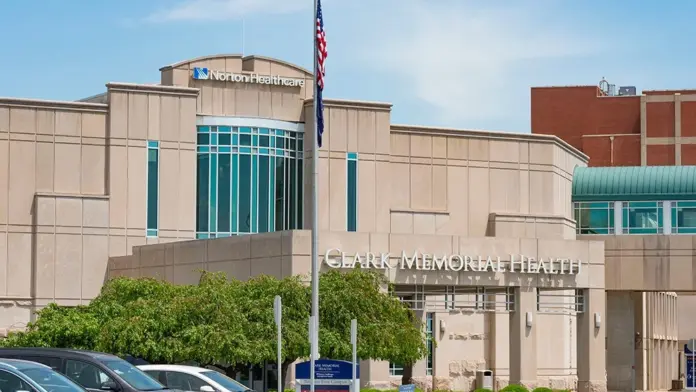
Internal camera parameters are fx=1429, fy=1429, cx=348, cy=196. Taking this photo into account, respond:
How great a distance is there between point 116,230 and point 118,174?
2349mm

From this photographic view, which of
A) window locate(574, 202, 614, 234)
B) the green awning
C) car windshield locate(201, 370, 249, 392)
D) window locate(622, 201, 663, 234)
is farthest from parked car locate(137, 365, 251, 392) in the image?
the green awning

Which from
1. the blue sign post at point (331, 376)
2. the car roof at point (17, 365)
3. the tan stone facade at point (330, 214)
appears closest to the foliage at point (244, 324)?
the tan stone facade at point (330, 214)

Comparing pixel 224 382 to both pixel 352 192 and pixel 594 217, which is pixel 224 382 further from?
pixel 594 217

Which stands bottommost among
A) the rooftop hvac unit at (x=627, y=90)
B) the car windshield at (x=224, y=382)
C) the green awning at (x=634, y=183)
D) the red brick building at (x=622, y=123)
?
the car windshield at (x=224, y=382)

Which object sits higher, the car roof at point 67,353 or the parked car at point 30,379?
the car roof at point 67,353

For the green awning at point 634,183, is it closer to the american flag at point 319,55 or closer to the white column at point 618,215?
the white column at point 618,215

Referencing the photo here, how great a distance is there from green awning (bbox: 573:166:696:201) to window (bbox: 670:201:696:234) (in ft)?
1.01

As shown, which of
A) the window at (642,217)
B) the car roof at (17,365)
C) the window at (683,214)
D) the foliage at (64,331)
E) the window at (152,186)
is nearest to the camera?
the car roof at (17,365)

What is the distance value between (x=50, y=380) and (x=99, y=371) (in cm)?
340

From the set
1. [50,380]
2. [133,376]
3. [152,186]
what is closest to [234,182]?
[152,186]

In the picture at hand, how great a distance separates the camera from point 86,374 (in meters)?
23.8

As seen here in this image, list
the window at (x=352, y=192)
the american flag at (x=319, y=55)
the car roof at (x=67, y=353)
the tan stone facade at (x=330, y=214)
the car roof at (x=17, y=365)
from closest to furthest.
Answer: the car roof at (x=17, y=365)
the car roof at (x=67, y=353)
the american flag at (x=319, y=55)
the tan stone facade at (x=330, y=214)
the window at (x=352, y=192)

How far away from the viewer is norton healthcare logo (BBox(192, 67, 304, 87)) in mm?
61688

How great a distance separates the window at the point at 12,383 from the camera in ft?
64.2
